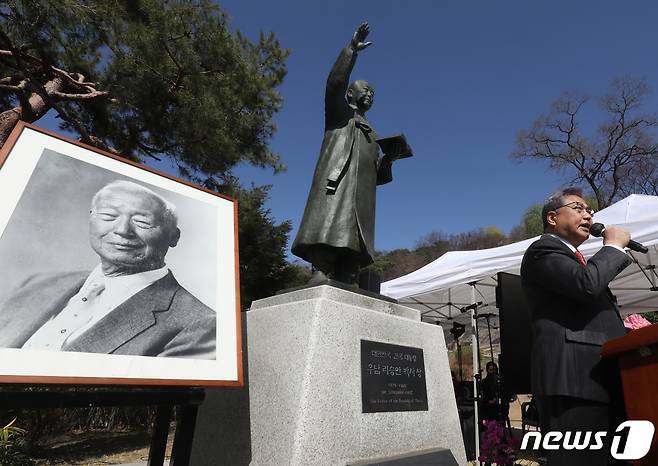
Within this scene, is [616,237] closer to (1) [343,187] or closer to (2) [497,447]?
(1) [343,187]

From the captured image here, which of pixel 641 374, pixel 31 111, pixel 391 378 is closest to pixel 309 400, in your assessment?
pixel 391 378

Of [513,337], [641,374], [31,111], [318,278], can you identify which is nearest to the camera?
[641,374]

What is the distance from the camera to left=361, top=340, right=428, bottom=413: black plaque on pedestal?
2.65 m

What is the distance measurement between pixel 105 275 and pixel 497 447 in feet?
11.8

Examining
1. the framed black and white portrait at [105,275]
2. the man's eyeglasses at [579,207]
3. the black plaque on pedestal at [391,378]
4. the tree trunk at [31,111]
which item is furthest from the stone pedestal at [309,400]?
the tree trunk at [31,111]

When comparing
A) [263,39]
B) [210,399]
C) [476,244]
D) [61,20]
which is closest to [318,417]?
[210,399]

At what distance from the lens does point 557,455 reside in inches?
62.7

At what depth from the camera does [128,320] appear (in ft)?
6.18

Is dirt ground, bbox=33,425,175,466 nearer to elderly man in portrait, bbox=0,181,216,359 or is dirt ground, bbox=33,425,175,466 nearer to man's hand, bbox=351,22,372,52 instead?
elderly man in portrait, bbox=0,181,216,359

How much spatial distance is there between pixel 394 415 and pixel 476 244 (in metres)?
46.7

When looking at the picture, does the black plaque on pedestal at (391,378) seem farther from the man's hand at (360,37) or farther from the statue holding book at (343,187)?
the man's hand at (360,37)

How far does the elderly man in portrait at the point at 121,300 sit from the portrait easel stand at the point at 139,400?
18 centimetres
